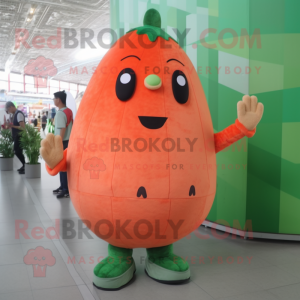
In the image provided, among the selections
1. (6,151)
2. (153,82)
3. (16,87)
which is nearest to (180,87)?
(153,82)

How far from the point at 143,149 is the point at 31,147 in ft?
18.6

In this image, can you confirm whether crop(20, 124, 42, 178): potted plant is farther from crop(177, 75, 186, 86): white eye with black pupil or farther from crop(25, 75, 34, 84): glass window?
crop(25, 75, 34, 84): glass window

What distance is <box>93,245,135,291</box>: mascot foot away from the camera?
7.81 ft

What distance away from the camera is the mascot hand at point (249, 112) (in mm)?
2248

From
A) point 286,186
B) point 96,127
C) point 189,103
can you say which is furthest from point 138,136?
point 286,186

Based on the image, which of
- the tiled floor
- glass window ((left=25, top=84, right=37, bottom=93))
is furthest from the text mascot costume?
glass window ((left=25, top=84, right=37, bottom=93))

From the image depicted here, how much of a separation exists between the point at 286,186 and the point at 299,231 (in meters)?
0.49

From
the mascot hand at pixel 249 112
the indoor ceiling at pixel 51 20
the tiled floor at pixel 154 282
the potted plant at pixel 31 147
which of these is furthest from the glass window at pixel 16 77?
the mascot hand at pixel 249 112

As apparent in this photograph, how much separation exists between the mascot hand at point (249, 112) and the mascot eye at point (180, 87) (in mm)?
372

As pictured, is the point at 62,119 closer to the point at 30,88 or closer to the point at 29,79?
the point at 30,88

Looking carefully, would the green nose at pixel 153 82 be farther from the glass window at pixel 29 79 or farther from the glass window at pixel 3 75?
the glass window at pixel 29 79

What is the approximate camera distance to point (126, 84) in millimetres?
2234

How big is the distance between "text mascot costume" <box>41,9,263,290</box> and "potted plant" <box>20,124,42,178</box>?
201 inches

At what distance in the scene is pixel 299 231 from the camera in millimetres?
3426
